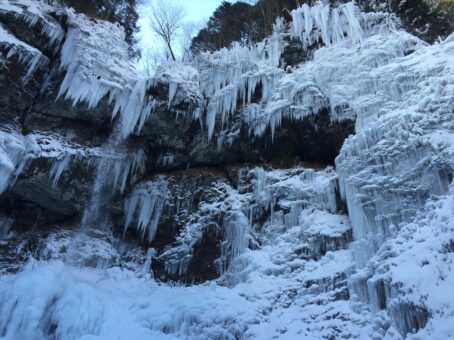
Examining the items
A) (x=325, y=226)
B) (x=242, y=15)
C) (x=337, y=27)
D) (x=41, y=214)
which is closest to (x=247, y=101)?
(x=337, y=27)

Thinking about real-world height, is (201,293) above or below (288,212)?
below

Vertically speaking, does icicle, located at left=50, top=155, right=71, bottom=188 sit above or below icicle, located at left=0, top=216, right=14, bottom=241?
above

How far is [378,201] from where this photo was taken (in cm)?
841

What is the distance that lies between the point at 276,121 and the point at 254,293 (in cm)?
479

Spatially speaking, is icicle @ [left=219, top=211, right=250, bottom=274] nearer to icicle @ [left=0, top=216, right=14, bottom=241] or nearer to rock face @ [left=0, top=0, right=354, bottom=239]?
rock face @ [left=0, top=0, right=354, bottom=239]

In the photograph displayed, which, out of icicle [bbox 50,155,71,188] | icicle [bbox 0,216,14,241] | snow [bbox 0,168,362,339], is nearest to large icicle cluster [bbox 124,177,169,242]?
snow [bbox 0,168,362,339]

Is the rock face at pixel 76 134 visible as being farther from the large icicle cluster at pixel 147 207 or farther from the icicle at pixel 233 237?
the icicle at pixel 233 237

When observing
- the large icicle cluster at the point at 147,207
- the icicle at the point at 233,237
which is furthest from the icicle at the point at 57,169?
the icicle at the point at 233,237

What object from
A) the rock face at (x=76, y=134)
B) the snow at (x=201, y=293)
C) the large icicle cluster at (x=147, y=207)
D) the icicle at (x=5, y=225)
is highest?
the rock face at (x=76, y=134)

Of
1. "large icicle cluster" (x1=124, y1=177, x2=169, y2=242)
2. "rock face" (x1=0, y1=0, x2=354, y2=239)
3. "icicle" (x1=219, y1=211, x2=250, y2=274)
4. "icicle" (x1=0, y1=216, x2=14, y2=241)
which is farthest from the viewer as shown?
"large icicle cluster" (x1=124, y1=177, x2=169, y2=242)

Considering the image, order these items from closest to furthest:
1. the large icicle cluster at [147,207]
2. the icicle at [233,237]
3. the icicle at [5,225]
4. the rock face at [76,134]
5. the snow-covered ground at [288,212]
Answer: the snow-covered ground at [288,212], the icicle at [233,237], the icicle at [5,225], the rock face at [76,134], the large icicle cluster at [147,207]

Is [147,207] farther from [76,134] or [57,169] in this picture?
[76,134]

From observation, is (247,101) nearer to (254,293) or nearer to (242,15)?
(254,293)

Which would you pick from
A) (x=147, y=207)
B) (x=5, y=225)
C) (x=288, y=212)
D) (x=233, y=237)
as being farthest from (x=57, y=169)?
(x=288, y=212)
